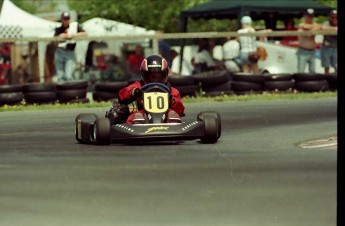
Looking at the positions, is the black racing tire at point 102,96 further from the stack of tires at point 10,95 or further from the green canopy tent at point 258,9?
the green canopy tent at point 258,9

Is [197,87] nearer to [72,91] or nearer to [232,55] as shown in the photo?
[232,55]

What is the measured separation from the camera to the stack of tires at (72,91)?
706 inches

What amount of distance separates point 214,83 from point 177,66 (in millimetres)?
1706

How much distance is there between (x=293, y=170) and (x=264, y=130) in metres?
4.14

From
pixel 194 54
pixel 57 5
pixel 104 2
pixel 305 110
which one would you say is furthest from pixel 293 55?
pixel 57 5

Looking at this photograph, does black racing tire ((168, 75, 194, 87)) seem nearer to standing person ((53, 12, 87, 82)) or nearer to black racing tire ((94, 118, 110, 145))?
standing person ((53, 12, 87, 82))

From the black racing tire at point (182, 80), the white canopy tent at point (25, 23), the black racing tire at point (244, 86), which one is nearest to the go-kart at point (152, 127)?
the black racing tire at point (182, 80)

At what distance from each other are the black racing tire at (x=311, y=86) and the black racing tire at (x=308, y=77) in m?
0.06

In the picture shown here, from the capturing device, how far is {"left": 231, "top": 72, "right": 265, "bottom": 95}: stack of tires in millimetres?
19188

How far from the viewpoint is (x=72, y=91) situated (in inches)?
710

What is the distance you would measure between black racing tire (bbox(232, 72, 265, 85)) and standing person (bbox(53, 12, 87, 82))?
3.04m

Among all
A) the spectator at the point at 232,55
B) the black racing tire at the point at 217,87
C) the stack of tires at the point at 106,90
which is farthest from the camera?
the spectator at the point at 232,55

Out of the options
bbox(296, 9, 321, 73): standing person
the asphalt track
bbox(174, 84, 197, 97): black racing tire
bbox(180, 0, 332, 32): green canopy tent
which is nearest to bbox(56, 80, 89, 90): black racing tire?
bbox(174, 84, 197, 97): black racing tire

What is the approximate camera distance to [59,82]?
18406 millimetres
